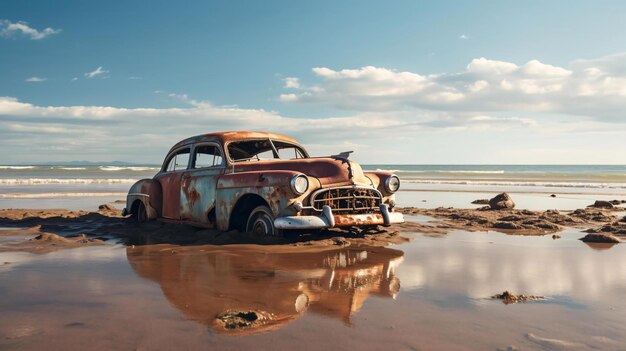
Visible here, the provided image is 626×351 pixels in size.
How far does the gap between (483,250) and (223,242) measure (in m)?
3.37

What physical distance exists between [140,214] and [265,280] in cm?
505

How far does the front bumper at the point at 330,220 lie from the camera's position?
5754 millimetres

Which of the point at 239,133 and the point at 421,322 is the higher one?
the point at 239,133

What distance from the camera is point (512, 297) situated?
3.78 metres

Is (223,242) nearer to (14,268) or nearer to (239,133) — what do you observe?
(239,133)

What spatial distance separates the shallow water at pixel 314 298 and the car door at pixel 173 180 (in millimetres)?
1558

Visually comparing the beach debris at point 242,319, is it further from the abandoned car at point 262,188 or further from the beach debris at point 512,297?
the abandoned car at point 262,188

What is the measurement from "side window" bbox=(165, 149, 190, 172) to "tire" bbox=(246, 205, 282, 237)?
189 centimetres

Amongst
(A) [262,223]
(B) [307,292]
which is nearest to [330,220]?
(A) [262,223]

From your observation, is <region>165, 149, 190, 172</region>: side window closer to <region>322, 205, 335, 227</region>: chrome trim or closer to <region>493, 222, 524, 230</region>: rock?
<region>322, 205, 335, 227</region>: chrome trim

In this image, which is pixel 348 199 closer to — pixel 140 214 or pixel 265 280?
pixel 265 280

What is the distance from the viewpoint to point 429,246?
642 cm

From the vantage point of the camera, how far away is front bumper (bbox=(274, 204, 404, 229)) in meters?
5.75

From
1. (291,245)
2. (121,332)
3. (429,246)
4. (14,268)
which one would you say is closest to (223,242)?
(291,245)
